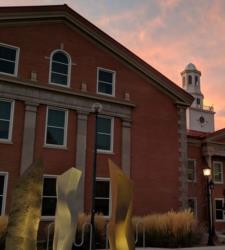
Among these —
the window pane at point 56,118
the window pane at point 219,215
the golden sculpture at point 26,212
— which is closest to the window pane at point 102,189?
the window pane at point 56,118

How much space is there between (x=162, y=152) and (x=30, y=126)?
8.76 metres

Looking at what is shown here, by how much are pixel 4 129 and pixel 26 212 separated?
1287 centimetres

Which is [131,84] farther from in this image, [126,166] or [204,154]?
[204,154]

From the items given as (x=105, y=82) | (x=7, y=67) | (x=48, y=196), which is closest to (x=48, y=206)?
(x=48, y=196)

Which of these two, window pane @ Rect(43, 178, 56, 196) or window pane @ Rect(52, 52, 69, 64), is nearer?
window pane @ Rect(43, 178, 56, 196)

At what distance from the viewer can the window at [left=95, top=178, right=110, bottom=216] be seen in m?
20.2

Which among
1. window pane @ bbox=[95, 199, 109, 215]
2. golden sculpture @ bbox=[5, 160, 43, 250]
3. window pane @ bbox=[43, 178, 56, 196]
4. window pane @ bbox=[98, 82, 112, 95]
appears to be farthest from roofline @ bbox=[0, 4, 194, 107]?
golden sculpture @ bbox=[5, 160, 43, 250]

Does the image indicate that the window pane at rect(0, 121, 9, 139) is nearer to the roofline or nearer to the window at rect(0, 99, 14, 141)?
the window at rect(0, 99, 14, 141)

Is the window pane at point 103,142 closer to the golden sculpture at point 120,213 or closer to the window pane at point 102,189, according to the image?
the window pane at point 102,189

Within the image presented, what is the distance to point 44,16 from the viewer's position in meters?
20.4

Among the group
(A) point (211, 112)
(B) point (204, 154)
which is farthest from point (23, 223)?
(A) point (211, 112)

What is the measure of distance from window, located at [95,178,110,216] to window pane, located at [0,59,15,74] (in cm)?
759

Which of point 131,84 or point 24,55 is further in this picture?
point 131,84

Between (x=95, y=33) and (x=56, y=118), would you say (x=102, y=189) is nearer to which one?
(x=56, y=118)
